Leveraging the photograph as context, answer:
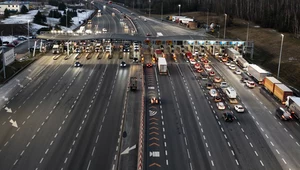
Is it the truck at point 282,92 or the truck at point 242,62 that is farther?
the truck at point 242,62

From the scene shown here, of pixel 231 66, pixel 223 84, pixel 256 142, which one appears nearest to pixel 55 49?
pixel 231 66

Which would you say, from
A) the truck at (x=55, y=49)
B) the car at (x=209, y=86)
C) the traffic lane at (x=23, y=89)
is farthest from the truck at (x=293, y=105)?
the truck at (x=55, y=49)

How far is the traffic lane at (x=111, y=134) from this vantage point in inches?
1580

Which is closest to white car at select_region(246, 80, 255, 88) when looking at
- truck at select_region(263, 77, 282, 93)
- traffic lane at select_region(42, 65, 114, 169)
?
truck at select_region(263, 77, 282, 93)

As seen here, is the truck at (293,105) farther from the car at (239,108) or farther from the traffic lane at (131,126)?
A: the traffic lane at (131,126)

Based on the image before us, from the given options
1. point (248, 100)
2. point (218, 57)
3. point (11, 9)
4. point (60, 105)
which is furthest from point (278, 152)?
point (11, 9)

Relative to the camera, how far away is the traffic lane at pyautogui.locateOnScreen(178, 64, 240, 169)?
4106 cm

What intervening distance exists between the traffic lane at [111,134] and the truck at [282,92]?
2553 cm

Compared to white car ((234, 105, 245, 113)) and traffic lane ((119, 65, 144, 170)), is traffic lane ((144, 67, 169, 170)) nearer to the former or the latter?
traffic lane ((119, 65, 144, 170))

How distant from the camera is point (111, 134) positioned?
47250 mm

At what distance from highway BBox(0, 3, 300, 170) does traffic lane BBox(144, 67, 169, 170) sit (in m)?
0.12

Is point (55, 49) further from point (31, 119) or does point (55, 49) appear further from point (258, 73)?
point (258, 73)

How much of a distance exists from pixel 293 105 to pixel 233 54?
41378 millimetres

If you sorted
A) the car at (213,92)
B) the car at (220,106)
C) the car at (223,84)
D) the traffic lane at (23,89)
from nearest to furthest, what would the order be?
1. the traffic lane at (23,89)
2. the car at (220,106)
3. the car at (213,92)
4. the car at (223,84)
